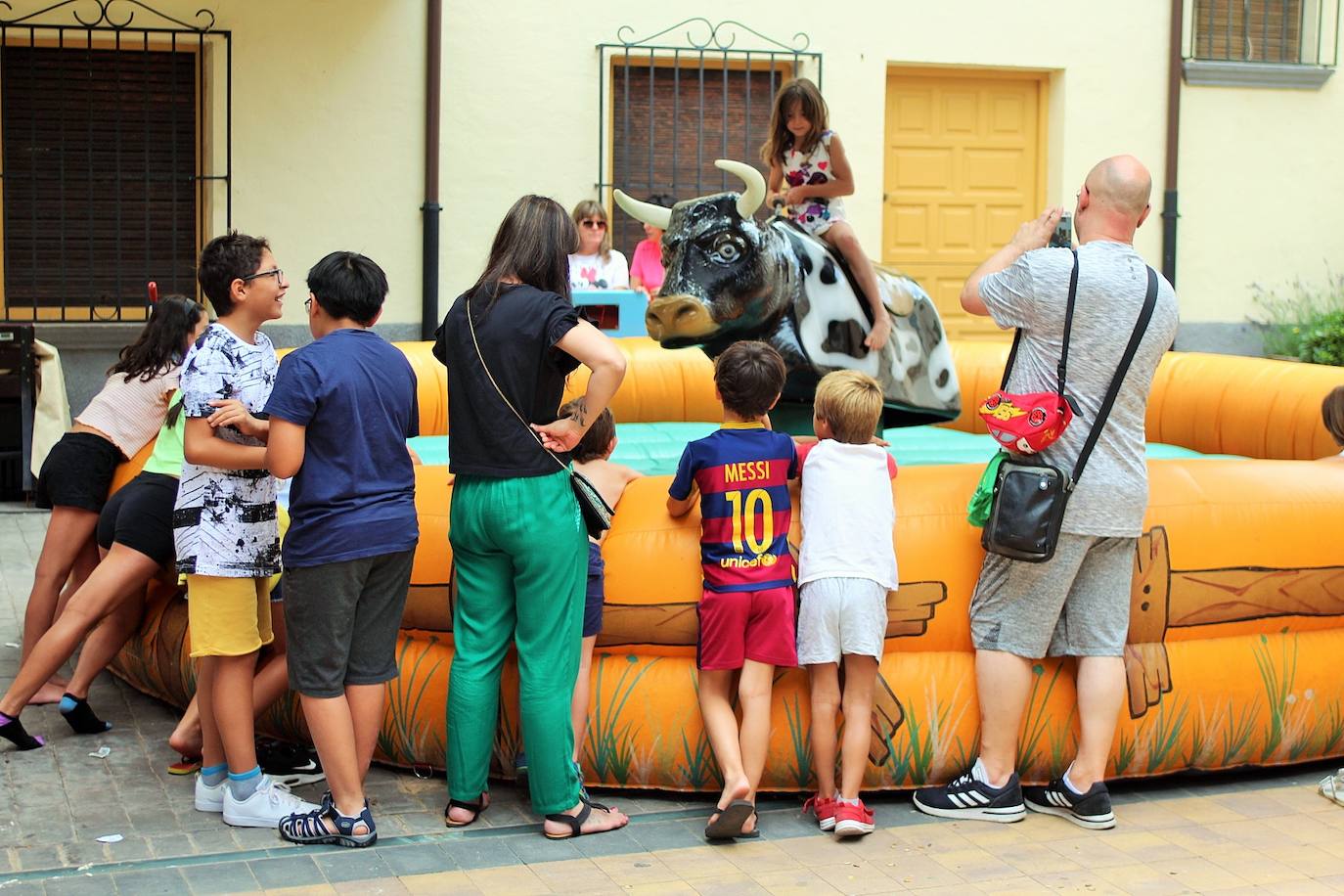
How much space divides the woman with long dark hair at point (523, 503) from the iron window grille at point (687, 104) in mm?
7646

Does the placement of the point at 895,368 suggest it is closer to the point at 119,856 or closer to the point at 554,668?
the point at 554,668

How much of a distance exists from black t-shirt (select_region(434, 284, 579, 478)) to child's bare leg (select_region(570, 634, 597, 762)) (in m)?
0.59

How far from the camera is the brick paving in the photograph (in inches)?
170

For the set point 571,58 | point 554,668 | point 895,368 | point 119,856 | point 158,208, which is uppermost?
point 571,58

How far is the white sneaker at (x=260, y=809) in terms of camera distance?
Result: 4719mm

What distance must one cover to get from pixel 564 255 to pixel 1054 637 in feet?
5.89

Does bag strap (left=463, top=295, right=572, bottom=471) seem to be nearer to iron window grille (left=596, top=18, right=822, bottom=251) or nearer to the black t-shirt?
the black t-shirt

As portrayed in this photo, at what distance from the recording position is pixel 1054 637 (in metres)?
4.95

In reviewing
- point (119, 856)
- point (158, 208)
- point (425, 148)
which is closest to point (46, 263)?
point (158, 208)

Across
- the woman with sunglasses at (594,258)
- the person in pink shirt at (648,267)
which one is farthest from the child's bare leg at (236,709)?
the person in pink shirt at (648,267)

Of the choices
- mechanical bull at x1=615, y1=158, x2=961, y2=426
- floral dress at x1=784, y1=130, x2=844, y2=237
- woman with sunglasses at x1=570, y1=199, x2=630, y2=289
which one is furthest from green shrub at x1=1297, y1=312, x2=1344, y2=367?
floral dress at x1=784, y1=130, x2=844, y2=237

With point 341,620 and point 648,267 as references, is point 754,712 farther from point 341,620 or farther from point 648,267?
point 648,267

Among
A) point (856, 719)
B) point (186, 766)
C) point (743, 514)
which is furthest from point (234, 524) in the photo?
point (856, 719)

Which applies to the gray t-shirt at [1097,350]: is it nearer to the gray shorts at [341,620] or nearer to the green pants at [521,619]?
the green pants at [521,619]
